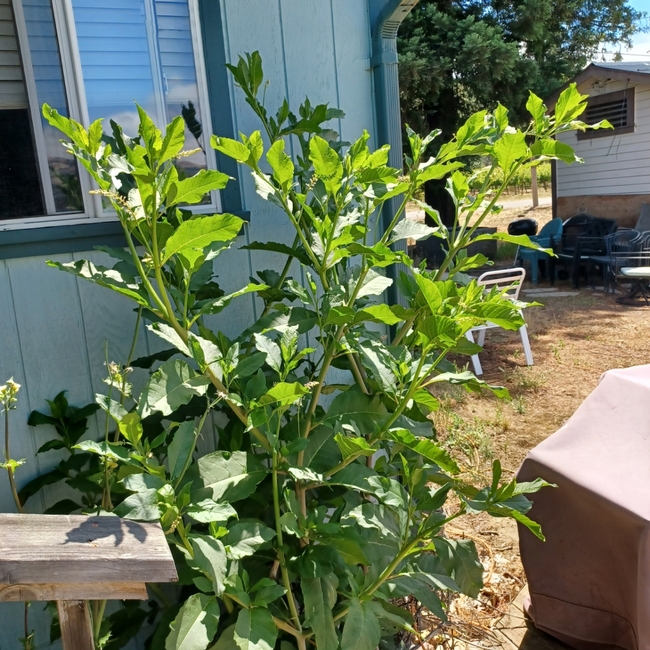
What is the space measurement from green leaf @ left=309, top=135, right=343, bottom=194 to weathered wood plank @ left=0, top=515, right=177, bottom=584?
939 millimetres

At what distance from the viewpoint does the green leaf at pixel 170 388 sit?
56.1 inches

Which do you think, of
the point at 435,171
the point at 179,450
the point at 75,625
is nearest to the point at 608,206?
the point at 435,171

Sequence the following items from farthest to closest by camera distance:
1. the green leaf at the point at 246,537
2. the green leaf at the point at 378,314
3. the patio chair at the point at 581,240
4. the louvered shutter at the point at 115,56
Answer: the patio chair at the point at 581,240 → the louvered shutter at the point at 115,56 → the green leaf at the point at 378,314 → the green leaf at the point at 246,537

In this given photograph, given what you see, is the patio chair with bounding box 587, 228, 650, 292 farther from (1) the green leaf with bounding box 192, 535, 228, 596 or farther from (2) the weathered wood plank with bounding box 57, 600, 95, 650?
(2) the weathered wood plank with bounding box 57, 600, 95, 650

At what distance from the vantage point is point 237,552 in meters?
1.46

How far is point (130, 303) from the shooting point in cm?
218

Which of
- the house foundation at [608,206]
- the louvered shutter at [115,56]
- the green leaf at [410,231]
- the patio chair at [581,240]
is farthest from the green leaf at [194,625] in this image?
the house foundation at [608,206]

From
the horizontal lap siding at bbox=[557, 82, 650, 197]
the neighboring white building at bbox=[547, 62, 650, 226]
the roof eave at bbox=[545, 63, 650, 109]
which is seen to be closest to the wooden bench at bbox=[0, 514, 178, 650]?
the roof eave at bbox=[545, 63, 650, 109]

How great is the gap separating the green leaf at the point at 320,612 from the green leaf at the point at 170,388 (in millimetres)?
570

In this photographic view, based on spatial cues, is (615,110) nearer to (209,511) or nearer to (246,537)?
(246,537)

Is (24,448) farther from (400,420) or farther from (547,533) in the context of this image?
(547,533)

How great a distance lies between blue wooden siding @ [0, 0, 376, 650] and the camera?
200 cm

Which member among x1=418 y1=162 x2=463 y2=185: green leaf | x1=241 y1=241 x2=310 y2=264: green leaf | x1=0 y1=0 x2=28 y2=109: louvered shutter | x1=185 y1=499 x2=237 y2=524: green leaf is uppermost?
x1=0 y1=0 x2=28 y2=109: louvered shutter

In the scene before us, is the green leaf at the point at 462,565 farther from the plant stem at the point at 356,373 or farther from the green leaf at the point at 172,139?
the green leaf at the point at 172,139
